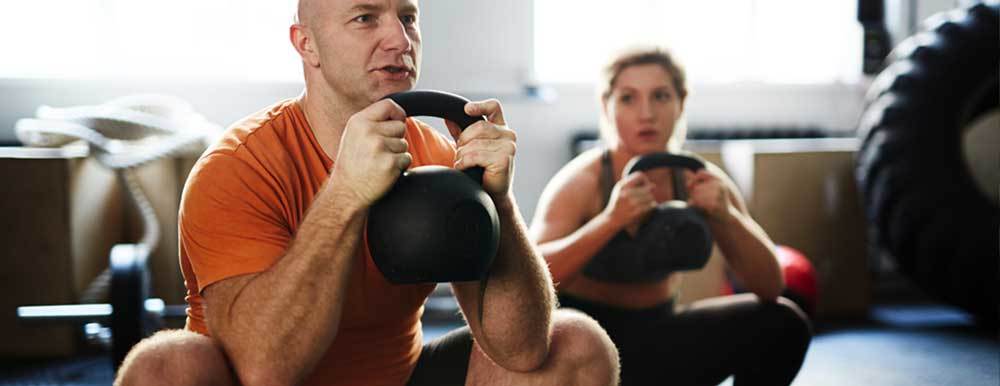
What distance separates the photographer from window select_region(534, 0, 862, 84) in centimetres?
412

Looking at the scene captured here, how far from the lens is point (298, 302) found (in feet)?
4.14

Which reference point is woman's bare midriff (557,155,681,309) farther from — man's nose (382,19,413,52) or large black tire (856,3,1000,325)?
large black tire (856,3,1000,325)

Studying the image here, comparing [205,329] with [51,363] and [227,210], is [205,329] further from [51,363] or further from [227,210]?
[51,363]

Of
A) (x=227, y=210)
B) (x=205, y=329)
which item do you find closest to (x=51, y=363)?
(x=205, y=329)

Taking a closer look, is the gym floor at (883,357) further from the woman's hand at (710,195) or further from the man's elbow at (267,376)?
the man's elbow at (267,376)

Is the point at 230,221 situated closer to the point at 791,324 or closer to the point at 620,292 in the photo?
the point at 620,292

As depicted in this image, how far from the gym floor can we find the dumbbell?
0.38 meters

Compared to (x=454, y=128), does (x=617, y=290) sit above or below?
below

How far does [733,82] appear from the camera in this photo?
14.0 feet

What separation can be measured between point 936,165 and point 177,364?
308cm

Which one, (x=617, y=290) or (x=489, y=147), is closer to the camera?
(x=489, y=147)

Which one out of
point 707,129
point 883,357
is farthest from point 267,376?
point 707,129

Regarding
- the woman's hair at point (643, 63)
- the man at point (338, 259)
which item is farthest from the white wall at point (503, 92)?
the man at point (338, 259)

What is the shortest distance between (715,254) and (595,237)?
1566 mm
